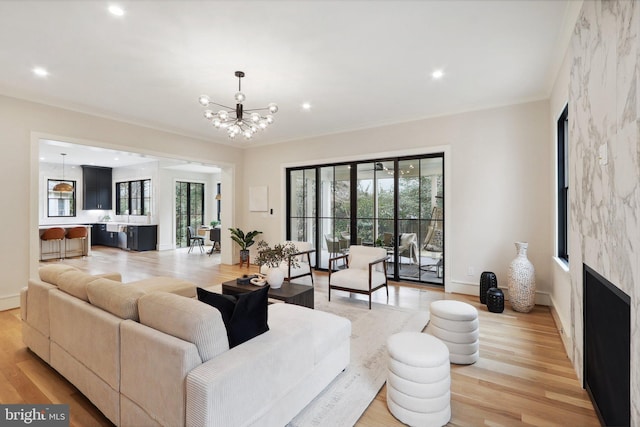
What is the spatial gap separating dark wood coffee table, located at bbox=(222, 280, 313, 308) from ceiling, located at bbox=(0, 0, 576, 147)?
8.35 ft

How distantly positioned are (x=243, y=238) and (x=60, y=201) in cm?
754

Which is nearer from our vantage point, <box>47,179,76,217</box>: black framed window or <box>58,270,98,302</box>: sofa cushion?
<box>58,270,98,302</box>: sofa cushion

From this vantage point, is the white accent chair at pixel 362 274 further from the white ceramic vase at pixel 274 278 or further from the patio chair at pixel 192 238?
the patio chair at pixel 192 238

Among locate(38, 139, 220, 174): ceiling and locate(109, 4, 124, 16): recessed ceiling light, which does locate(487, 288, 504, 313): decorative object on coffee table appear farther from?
locate(38, 139, 220, 174): ceiling

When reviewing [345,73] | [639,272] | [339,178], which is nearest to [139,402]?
[639,272]

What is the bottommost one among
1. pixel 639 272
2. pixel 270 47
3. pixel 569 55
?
pixel 639 272

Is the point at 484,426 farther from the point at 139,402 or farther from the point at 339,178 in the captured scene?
the point at 339,178

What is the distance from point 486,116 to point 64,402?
5721mm

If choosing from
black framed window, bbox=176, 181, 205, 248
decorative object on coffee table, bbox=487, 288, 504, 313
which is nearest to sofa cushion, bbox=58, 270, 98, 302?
decorative object on coffee table, bbox=487, 288, 504, 313

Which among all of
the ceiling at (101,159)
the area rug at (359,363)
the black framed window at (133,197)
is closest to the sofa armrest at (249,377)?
the area rug at (359,363)

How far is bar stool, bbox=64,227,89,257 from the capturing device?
8305 millimetres

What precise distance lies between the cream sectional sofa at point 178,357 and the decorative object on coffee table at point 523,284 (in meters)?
2.75

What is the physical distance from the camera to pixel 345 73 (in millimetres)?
3656

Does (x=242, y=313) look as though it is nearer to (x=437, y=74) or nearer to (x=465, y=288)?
(x=437, y=74)
